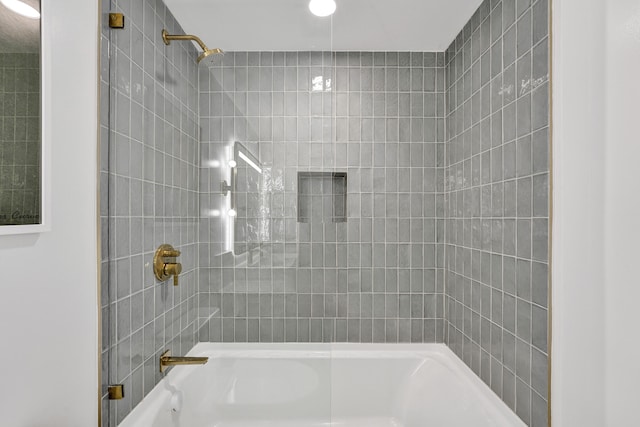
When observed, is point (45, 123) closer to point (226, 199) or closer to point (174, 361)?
point (226, 199)

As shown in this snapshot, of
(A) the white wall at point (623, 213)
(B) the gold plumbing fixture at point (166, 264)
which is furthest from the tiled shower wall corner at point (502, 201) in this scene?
(B) the gold plumbing fixture at point (166, 264)

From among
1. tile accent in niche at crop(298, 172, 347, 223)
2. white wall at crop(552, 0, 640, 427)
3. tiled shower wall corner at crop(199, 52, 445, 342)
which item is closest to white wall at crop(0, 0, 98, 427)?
tiled shower wall corner at crop(199, 52, 445, 342)

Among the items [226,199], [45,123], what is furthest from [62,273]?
[226,199]

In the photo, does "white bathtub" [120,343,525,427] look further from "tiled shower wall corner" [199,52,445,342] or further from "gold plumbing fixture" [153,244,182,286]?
"gold plumbing fixture" [153,244,182,286]

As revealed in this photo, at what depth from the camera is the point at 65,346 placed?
3.73 ft

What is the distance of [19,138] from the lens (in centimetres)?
95

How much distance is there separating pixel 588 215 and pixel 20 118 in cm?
165

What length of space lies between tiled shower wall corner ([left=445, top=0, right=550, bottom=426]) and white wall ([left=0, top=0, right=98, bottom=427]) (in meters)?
1.54

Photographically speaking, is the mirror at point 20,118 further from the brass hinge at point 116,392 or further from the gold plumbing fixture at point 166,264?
the brass hinge at point 116,392

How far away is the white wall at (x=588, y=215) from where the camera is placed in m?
1.14

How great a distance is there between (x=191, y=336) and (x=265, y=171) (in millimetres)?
675

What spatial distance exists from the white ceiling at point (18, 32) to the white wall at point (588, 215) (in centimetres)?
154

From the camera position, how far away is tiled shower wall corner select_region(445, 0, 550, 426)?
134 centimetres

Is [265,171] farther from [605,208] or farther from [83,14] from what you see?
[605,208]
